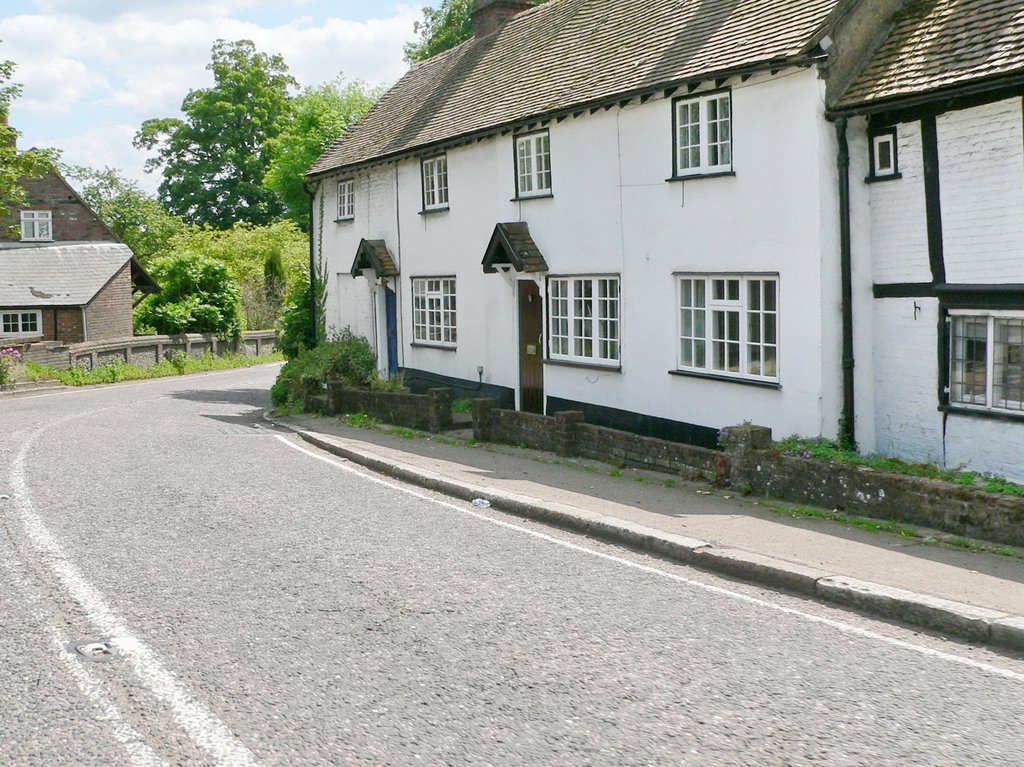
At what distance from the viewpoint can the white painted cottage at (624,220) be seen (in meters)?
13.0

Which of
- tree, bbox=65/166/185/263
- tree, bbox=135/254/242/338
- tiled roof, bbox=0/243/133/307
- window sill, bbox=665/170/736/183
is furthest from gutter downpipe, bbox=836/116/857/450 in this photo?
tree, bbox=65/166/185/263

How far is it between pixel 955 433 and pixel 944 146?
323 centimetres

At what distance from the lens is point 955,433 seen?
11.9 meters

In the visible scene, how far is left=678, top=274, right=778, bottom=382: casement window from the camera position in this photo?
44.5 ft

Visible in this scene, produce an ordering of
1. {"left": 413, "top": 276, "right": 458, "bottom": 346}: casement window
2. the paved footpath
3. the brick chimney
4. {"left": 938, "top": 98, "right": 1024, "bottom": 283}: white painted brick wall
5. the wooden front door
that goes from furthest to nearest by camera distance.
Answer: the brick chimney < {"left": 413, "top": 276, "right": 458, "bottom": 346}: casement window < the wooden front door < {"left": 938, "top": 98, "right": 1024, "bottom": 283}: white painted brick wall < the paved footpath

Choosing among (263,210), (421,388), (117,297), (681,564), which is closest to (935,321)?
(681,564)

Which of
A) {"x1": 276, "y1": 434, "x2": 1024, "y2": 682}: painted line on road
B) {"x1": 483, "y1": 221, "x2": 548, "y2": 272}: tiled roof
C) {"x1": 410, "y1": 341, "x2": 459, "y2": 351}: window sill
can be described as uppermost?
{"x1": 483, "y1": 221, "x2": 548, "y2": 272}: tiled roof

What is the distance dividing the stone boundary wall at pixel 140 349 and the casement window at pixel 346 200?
41.9 feet

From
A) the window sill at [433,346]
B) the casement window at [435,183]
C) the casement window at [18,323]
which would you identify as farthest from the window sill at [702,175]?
the casement window at [18,323]

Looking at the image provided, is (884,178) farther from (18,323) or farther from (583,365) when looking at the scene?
(18,323)

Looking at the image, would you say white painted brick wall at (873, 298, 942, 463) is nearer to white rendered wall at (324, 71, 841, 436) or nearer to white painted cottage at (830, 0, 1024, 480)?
white painted cottage at (830, 0, 1024, 480)

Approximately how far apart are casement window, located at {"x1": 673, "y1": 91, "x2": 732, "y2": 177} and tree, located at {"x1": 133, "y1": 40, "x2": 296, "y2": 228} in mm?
55469

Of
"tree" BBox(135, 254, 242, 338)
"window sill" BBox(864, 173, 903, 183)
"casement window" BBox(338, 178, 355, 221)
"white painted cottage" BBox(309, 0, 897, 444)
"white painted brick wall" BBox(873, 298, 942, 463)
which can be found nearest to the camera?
"white painted brick wall" BBox(873, 298, 942, 463)

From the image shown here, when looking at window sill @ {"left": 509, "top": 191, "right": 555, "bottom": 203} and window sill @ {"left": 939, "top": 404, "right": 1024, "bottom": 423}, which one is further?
window sill @ {"left": 509, "top": 191, "right": 555, "bottom": 203}
